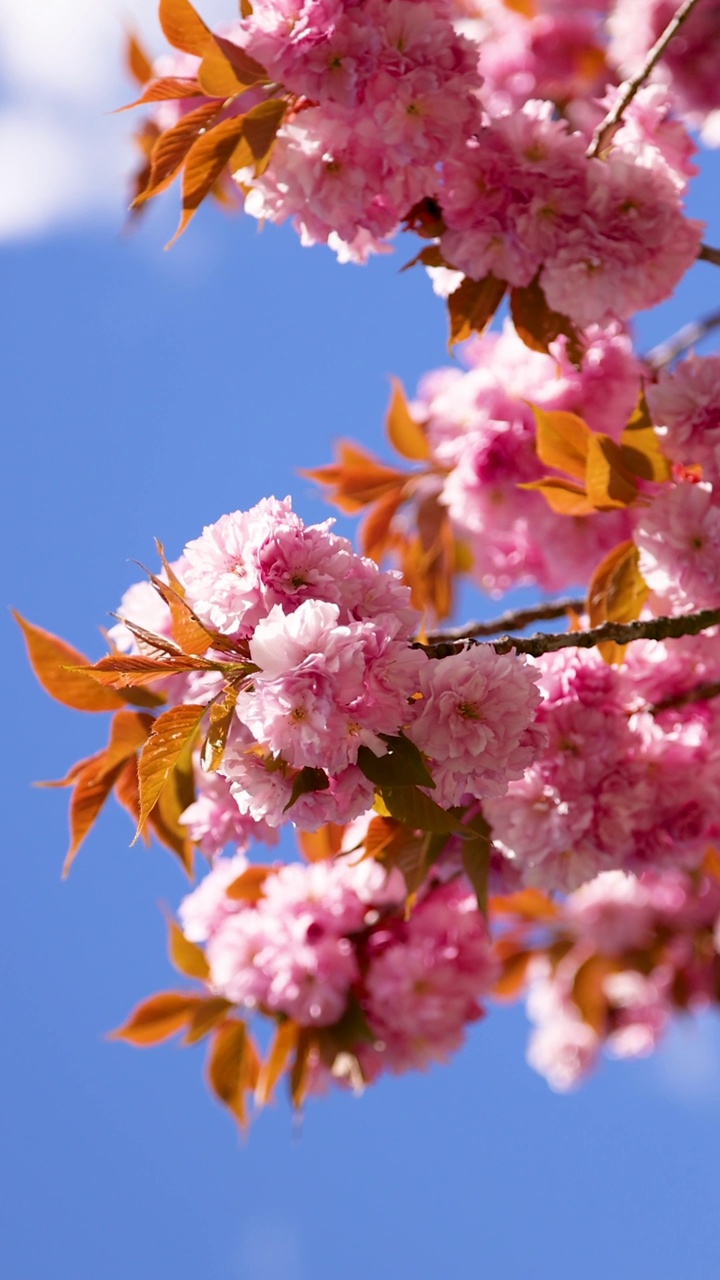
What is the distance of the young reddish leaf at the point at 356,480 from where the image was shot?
208cm

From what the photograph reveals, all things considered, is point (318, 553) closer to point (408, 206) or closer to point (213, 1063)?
point (408, 206)

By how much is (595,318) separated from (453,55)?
0.33m

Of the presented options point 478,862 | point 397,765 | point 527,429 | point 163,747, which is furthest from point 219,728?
point 527,429

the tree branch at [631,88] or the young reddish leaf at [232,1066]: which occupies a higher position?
the tree branch at [631,88]

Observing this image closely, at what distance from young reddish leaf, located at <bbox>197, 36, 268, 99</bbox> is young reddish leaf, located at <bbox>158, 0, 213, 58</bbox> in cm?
Answer: 1

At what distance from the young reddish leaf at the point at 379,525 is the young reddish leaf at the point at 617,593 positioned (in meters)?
0.73

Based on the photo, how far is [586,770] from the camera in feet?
4.55

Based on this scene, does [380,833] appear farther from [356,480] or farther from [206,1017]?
[356,480]

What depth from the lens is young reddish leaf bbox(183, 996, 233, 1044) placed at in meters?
1.90

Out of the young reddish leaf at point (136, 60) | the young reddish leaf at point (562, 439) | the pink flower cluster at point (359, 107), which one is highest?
the young reddish leaf at point (136, 60)

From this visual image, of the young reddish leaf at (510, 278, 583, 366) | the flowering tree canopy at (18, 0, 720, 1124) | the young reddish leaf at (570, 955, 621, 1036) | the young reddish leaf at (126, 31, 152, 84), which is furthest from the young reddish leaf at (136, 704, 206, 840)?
the young reddish leaf at (570, 955, 621, 1036)

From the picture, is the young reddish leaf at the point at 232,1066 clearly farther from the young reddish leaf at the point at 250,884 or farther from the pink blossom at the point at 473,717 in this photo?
the pink blossom at the point at 473,717

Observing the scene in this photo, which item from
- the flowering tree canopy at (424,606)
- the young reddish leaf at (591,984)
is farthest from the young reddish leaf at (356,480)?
the young reddish leaf at (591,984)

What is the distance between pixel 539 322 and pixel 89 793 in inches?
29.9
